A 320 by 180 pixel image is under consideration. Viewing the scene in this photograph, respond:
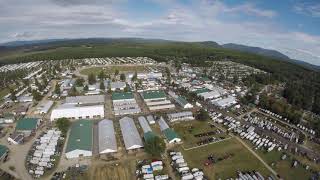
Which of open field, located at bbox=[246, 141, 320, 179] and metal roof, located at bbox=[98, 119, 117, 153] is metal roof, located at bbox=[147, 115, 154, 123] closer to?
metal roof, located at bbox=[98, 119, 117, 153]

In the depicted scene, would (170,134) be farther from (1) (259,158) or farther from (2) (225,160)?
(1) (259,158)

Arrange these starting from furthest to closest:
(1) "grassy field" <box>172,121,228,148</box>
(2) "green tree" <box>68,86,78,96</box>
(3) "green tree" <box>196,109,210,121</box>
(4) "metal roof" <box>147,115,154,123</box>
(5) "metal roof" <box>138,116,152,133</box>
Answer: (2) "green tree" <box>68,86,78,96</box>
(3) "green tree" <box>196,109,210,121</box>
(4) "metal roof" <box>147,115,154,123</box>
(5) "metal roof" <box>138,116,152,133</box>
(1) "grassy field" <box>172,121,228,148</box>

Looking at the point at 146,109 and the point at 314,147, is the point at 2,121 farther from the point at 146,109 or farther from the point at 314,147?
the point at 314,147

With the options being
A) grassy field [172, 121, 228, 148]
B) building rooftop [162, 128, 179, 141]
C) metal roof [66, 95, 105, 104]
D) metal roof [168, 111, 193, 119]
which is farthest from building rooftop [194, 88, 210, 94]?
building rooftop [162, 128, 179, 141]

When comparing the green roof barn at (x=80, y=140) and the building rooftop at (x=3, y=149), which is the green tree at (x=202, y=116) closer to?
the green roof barn at (x=80, y=140)

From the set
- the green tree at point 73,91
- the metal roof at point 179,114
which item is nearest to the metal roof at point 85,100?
the green tree at point 73,91

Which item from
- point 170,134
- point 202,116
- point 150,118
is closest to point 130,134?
point 170,134
